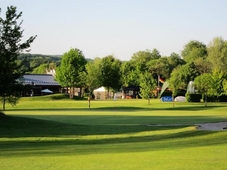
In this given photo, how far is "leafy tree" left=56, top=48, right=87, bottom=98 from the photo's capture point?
341ft

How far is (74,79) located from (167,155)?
90674mm

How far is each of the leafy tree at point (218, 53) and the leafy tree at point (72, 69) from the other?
157ft

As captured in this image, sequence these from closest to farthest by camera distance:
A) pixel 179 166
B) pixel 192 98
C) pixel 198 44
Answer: pixel 179 166 → pixel 192 98 → pixel 198 44

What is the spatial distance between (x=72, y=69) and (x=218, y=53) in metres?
54.1

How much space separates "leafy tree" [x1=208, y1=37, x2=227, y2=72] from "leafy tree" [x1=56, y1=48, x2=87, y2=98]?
157 feet

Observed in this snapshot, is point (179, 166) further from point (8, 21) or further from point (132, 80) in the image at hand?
point (132, 80)

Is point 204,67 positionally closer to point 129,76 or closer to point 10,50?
point 129,76

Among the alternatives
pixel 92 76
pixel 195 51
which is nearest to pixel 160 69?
pixel 195 51

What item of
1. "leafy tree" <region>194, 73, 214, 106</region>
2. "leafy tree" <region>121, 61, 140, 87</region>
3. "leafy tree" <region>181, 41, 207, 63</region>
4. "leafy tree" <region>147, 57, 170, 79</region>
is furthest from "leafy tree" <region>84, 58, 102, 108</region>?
"leafy tree" <region>181, 41, 207, 63</region>

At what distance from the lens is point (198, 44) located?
197 metres

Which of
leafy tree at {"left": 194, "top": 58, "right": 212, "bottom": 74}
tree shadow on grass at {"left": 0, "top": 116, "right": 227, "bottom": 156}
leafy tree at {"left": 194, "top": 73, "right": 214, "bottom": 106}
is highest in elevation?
leafy tree at {"left": 194, "top": 58, "right": 212, "bottom": 74}

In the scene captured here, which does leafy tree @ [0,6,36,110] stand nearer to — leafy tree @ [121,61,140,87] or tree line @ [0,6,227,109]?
tree line @ [0,6,227,109]

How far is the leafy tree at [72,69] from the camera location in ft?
341

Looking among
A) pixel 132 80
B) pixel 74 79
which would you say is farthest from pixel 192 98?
pixel 132 80
